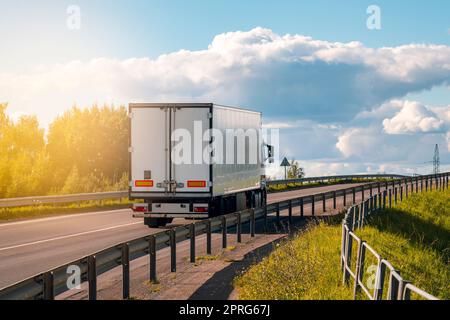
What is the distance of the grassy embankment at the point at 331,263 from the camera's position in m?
11.5

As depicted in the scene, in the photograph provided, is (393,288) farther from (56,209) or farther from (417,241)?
(56,209)

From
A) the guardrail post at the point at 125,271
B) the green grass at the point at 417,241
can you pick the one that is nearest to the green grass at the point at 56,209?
the green grass at the point at 417,241

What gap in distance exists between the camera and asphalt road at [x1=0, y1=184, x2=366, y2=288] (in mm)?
16094

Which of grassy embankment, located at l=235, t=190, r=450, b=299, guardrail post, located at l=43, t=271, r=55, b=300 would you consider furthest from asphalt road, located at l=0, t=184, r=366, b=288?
guardrail post, located at l=43, t=271, r=55, b=300

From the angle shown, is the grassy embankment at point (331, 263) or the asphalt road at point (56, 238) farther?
the asphalt road at point (56, 238)

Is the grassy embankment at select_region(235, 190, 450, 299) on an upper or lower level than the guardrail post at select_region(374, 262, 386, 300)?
lower

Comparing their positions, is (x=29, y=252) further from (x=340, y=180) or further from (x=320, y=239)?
(x=340, y=180)

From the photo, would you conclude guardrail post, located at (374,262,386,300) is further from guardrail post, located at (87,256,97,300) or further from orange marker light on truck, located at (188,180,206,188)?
orange marker light on truck, located at (188,180,206,188)

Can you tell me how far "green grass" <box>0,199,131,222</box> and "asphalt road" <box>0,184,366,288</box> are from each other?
4.55ft

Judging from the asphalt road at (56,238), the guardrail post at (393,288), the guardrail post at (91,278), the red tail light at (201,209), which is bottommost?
the asphalt road at (56,238)

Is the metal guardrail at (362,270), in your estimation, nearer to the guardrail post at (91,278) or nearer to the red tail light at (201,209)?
the guardrail post at (91,278)

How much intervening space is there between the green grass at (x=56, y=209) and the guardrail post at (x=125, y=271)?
17.4 meters

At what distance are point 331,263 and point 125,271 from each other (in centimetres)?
437
